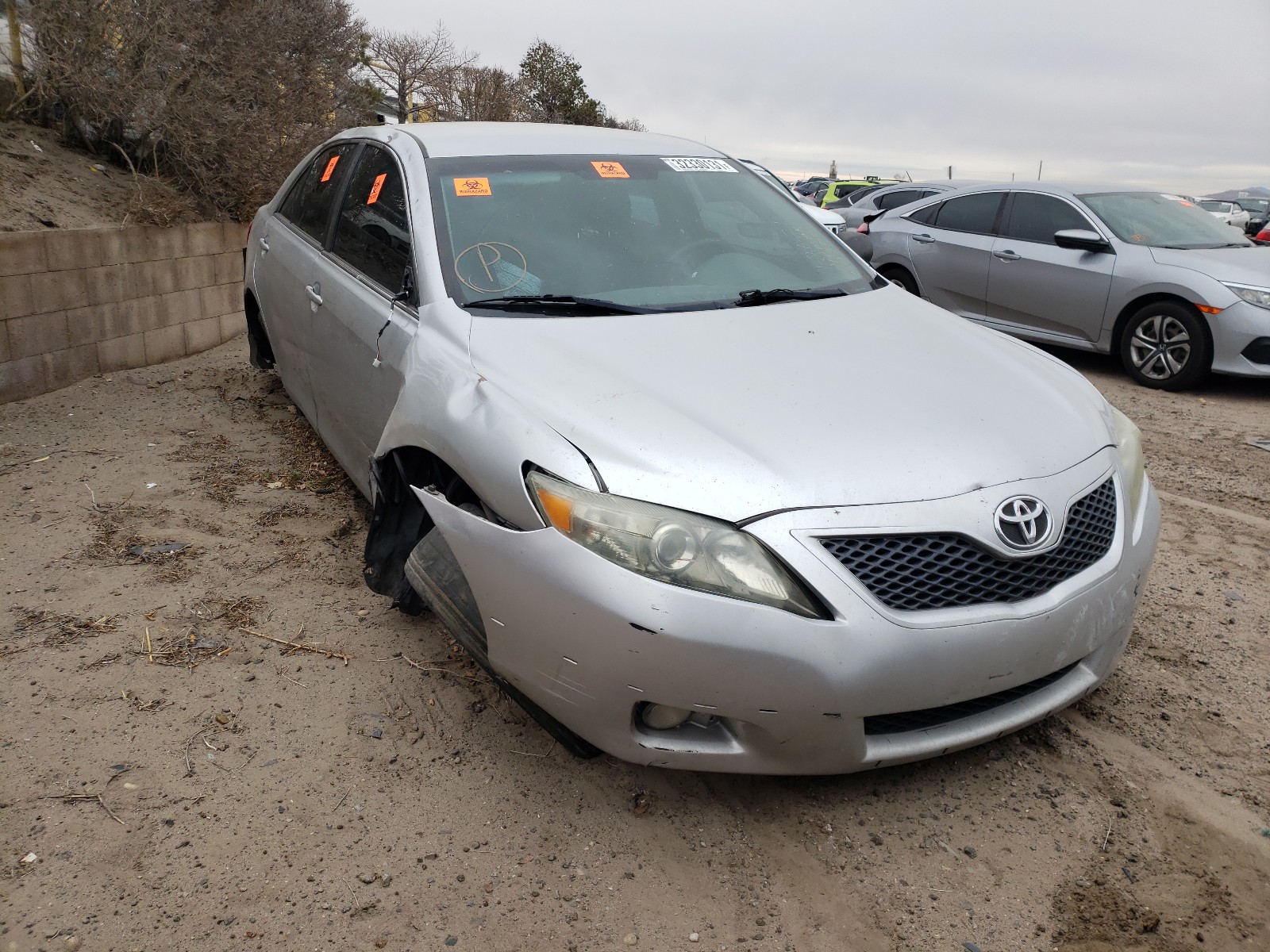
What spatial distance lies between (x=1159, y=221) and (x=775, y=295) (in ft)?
19.1

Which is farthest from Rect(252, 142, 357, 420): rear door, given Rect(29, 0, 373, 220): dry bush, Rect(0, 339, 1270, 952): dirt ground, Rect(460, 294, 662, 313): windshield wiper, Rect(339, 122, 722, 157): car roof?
Rect(29, 0, 373, 220): dry bush

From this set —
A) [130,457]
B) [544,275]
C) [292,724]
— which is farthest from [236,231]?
[292,724]

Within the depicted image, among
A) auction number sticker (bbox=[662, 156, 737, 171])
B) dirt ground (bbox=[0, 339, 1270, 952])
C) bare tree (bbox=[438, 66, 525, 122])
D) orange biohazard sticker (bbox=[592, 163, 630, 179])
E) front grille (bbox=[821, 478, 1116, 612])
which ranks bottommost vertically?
dirt ground (bbox=[0, 339, 1270, 952])

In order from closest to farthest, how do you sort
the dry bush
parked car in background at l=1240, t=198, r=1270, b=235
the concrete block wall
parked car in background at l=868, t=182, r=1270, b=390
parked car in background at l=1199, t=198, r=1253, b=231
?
the concrete block wall, parked car in background at l=868, t=182, r=1270, b=390, the dry bush, parked car in background at l=1199, t=198, r=1253, b=231, parked car in background at l=1240, t=198, r=1270, b=235

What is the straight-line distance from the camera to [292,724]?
2.86 meters

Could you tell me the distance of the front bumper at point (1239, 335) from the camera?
6.73 meters

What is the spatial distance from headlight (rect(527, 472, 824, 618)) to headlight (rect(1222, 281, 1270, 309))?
6146 millimetres

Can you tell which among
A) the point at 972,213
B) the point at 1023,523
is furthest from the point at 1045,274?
the point at 1023,523

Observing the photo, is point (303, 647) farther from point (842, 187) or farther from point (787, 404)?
point (842, 187)

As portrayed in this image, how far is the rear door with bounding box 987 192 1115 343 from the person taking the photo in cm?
754

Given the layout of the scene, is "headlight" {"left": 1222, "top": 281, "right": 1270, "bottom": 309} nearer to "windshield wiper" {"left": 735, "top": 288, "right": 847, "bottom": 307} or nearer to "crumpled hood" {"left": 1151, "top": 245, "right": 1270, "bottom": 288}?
"crumpled hood" {"left": 1151, "top": 245, "right": 1270, "bottom": 288}

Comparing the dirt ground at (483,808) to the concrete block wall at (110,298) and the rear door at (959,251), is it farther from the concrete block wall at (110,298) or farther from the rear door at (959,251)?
the rear door at (959,251)

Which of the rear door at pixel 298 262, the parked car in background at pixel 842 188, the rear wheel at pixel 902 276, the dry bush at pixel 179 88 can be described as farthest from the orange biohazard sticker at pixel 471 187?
the parked car in background at pixel 842 188

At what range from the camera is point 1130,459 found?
114 inches
